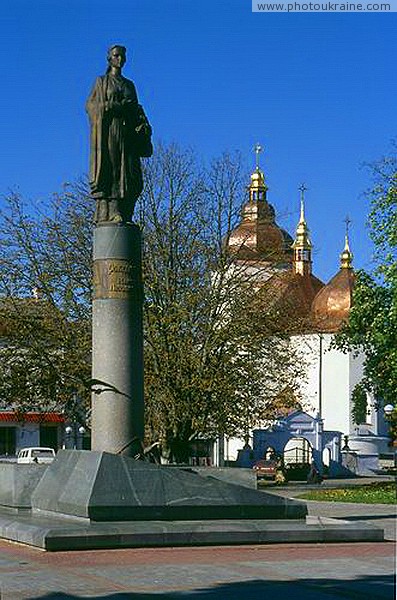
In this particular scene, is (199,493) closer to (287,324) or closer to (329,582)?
(329,582)

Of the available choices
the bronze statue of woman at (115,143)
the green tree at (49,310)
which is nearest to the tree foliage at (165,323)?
the green tree at (49,310)

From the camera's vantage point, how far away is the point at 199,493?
17000mm

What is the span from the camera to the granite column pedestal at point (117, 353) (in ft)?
57.7

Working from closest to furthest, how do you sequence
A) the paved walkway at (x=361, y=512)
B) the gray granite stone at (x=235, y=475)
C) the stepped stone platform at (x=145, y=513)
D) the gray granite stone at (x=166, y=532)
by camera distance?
the gray granite stone at (x=166, y=532), the stepped stone platform at (x=145, y=513), the gray granite stone at (x=235, y=475), the paved walkway at (x=361, y=512)

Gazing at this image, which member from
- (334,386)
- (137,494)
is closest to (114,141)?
(137,494)

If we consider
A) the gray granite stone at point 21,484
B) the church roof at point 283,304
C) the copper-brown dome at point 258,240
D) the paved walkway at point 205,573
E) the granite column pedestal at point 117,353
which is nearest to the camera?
the paved walkway at point 205,573

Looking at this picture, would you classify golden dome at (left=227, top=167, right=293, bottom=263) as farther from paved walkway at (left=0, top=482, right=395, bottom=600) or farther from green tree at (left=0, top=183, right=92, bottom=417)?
paved walkway at (left=0, top=482, right=395, bottom=600)

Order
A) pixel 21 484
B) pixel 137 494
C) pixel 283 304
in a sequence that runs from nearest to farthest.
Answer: pixel 137 494, pixel 21 484, pixel 283 304

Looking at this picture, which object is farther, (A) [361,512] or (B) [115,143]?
(A) [361,512]

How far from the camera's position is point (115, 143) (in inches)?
729

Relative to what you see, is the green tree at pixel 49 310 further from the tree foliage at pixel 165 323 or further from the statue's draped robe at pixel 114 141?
the statue's draped robe at pixel 114 141

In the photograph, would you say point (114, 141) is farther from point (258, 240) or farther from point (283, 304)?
point (258, 240)

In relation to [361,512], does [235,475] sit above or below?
above

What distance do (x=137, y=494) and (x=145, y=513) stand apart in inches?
11.5
